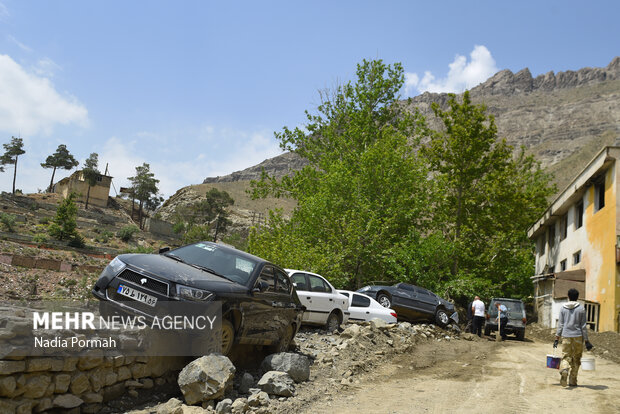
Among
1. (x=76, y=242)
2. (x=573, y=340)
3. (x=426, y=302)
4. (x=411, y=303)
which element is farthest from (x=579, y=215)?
(x=76, y=242)

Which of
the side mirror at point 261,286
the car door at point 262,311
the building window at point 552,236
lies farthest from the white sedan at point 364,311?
the building window at point 552,236

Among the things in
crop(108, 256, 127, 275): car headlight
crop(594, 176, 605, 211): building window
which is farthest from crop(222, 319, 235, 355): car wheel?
crop(594, 176, 605, 211): building window

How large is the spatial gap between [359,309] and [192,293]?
428 inches

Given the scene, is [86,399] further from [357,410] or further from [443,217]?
[443,217]

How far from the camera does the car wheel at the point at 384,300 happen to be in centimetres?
1962

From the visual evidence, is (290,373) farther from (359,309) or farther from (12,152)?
(12,152)

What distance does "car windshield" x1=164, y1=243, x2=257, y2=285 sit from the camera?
7945 mm

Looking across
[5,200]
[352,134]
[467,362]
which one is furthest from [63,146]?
[467,362]

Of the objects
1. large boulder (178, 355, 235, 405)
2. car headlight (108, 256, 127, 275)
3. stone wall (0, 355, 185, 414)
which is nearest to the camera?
stone wall (0, 355, 185, 414)

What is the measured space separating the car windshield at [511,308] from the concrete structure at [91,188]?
83.7 metres

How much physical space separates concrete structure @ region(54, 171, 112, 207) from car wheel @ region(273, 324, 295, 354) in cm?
8963

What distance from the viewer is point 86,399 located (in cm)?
580

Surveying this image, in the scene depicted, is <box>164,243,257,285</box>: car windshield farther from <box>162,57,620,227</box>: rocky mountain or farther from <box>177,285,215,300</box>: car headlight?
<box>162,57,620,227</box>: rocky mountain

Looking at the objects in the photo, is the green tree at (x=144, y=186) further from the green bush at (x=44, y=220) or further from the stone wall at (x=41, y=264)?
the stone wall at (x=41, y=264)
